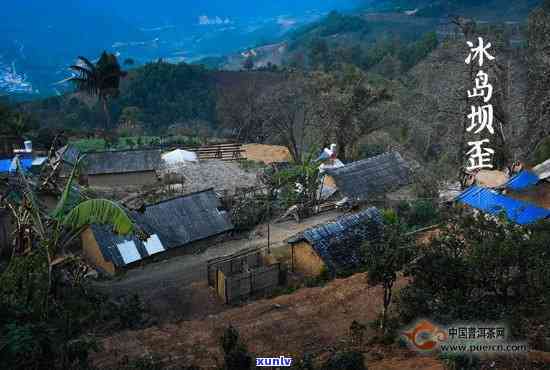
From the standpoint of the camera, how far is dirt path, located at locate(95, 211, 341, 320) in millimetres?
13523

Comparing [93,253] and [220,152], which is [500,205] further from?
[220,152]

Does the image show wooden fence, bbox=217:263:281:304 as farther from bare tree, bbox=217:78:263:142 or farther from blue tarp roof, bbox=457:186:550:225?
bare tree, bbox=217:78:263:142

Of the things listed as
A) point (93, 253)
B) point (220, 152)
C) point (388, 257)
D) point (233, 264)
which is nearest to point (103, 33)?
point (220, 152)

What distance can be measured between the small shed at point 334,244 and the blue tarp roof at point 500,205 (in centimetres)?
331

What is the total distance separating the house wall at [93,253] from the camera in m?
16.2

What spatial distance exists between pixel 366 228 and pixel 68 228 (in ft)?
28.6

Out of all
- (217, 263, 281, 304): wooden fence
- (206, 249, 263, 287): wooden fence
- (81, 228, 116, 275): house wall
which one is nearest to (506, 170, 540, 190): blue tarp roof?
(217, 263, 281, 304): wooden fence

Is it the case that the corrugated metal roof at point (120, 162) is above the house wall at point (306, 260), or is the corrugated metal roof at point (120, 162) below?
above

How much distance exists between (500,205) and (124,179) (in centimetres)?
1843

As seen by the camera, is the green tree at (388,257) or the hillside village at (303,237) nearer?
the hillside village at (303,237)

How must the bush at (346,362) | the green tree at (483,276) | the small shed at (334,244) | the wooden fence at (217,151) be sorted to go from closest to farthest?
the bush at (346,362) → the green tree at (483,276) → the small shed at (334,244) → the wooden fence at (217,151)

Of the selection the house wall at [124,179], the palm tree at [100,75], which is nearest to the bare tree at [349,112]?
the house wall at [124,179]

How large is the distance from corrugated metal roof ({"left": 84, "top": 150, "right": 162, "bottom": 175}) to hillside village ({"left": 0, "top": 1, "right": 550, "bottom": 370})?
2.9 inches

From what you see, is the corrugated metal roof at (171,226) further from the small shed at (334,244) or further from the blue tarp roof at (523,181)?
the blue tarp roof at (523,181)
